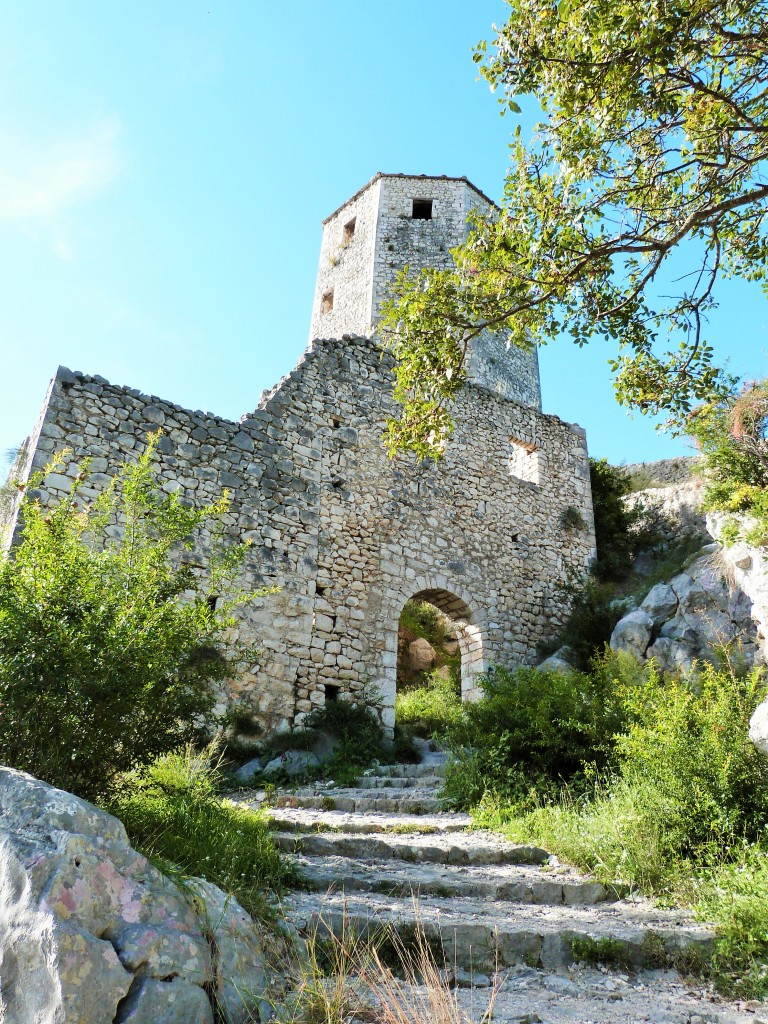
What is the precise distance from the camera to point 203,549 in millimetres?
8633

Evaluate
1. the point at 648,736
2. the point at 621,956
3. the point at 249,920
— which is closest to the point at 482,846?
the point at 648,736

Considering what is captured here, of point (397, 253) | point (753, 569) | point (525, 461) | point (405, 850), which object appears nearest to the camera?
point (405, 850)

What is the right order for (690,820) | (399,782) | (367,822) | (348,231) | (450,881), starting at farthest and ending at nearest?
(348,231)
(399,782)
(367,822)
(690,820)
(450,881)

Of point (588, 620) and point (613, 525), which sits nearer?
point (588, 620)

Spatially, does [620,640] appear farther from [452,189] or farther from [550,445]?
[452,189]

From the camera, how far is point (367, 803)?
21.5ft

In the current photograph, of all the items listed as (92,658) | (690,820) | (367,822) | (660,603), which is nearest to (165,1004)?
(92,658)

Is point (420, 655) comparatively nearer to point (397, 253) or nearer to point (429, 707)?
point (429, 707)

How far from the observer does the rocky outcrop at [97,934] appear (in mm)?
2170

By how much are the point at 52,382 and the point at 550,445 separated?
9.41m

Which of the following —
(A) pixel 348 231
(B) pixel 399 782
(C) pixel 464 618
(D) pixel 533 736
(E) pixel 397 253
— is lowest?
(B) pixel 399 782

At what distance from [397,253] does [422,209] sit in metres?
2.03

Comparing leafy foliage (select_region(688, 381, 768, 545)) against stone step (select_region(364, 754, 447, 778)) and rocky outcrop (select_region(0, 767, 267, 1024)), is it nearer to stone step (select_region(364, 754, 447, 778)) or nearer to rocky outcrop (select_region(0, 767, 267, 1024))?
stone step (select_region(364, 754, 447, 778))

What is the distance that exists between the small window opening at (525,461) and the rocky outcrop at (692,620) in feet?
11.9
